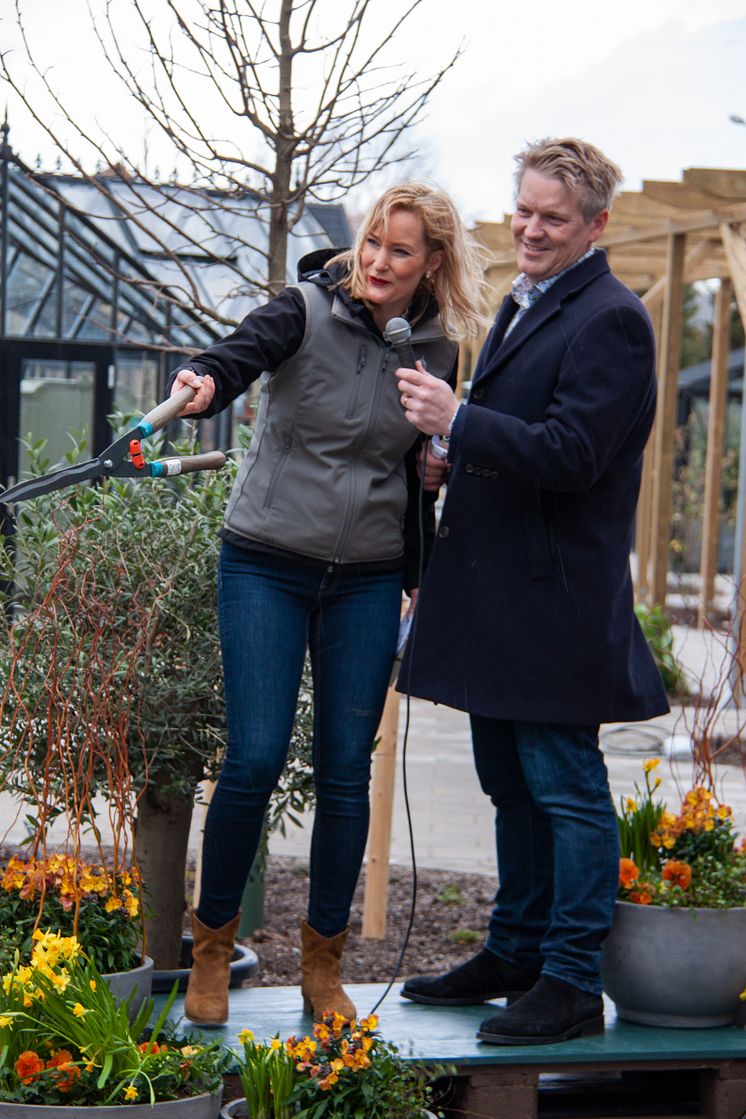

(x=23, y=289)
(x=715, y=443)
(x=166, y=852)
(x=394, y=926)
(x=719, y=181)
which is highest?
(x=719, y=181)

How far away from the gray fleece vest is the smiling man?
143 millimetres

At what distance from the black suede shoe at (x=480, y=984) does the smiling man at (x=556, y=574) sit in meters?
0.17

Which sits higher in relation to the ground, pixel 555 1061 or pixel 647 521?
pixel 647 521

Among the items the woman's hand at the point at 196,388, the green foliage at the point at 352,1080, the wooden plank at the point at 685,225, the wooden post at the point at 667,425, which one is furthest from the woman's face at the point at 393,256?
the wooden post at the point at 667,425

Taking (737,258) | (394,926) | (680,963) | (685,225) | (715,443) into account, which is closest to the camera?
(680,963)

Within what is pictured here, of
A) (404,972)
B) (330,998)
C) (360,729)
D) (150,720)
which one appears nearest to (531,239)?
(360,729)

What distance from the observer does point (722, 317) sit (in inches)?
516

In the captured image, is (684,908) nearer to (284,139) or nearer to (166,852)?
(166,852)

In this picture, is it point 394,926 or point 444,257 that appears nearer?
point 444,257

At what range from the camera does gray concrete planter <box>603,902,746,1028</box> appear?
117 inches

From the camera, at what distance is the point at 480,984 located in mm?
3053


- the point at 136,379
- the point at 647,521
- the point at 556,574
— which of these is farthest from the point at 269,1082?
the point at 647,521

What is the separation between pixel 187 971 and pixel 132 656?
791 mm

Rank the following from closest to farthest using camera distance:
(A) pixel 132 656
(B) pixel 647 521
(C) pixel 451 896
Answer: (A) pixel 132 656 < (C) pixel 451 896 < (B) pixel 647 521
